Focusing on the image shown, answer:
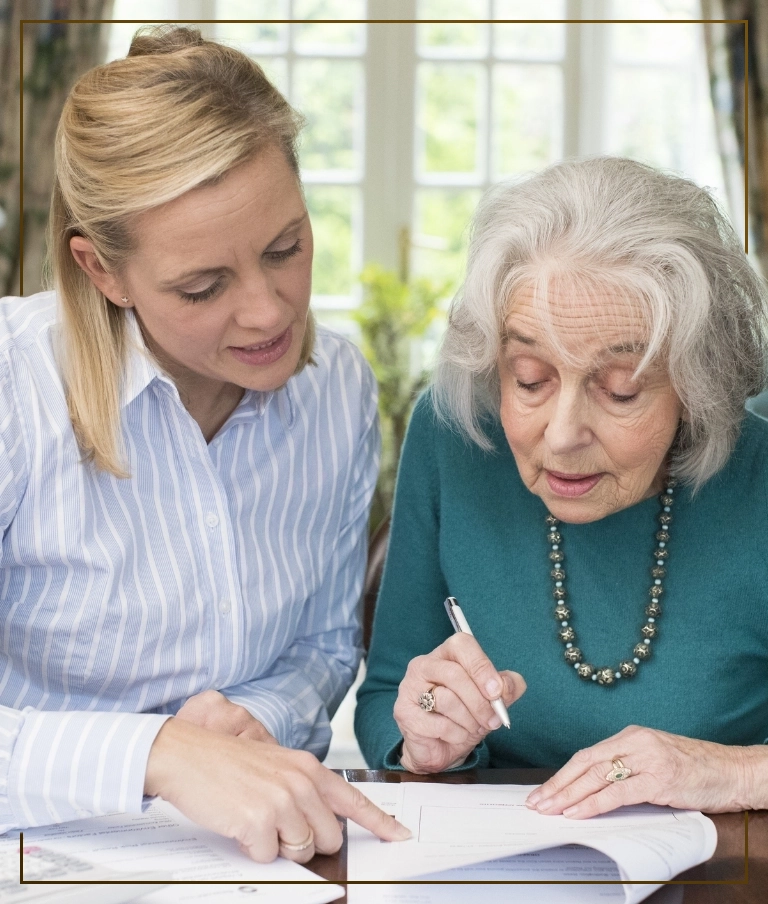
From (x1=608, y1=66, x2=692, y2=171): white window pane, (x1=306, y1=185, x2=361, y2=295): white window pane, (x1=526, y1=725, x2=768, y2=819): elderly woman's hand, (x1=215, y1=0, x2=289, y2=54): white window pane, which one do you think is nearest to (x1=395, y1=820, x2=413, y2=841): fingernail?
(x1=526, y1=725, x2=768, y2=819): elderly woman's hand

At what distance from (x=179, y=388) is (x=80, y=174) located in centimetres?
27

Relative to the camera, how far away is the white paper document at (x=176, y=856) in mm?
746

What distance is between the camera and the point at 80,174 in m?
1.01

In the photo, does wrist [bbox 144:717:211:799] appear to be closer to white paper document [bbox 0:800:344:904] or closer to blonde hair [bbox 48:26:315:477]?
white paper document [bbox 0:800:344:904]

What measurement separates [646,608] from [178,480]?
0.55 metres

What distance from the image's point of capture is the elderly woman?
1.00 metres

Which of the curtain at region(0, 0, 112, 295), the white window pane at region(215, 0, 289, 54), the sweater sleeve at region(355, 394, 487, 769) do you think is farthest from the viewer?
the white window pane at region(215, 0, 289, 54)

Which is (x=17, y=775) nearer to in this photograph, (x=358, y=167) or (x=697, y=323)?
(x=697, y=323)

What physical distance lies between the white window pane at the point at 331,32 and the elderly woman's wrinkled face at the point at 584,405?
3.18 meters

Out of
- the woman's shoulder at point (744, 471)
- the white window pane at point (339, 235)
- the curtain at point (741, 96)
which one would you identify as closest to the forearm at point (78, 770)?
the woman's shoulder at point (744, 471)

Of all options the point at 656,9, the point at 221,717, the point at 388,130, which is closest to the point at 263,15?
the point at 388,130

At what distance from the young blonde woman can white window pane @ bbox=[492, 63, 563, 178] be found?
3.00 metres

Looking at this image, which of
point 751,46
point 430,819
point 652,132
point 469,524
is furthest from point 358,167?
point 430,819

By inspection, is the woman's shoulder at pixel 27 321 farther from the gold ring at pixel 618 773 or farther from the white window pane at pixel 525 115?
the white window pane at pixel 525 115
